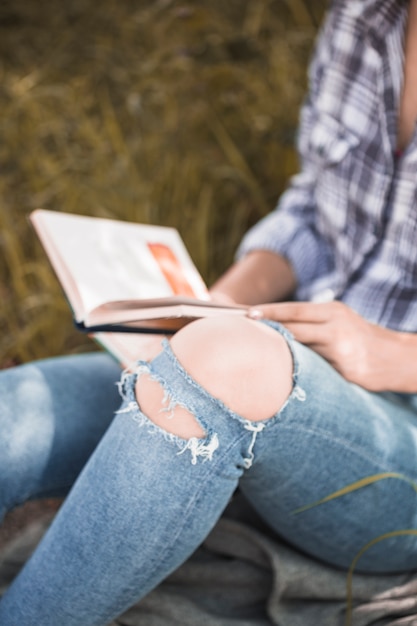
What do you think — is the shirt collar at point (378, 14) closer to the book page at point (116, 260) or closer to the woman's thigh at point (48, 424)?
the book page at point (116, 260)

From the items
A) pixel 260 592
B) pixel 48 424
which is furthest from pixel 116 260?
pixel 260 592

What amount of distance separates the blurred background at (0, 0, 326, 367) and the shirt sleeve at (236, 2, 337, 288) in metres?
0.51

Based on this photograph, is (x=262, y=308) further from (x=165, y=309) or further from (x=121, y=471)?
(x=121, y=471)

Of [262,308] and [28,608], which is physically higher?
[262,308]

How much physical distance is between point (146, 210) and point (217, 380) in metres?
1.22

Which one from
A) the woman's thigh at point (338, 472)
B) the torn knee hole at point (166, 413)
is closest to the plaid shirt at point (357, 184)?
the woman's thigh at point (338, 472)

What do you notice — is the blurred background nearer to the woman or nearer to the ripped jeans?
the woman

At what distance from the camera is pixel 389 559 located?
1.08 metres

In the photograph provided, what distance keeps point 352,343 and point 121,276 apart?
1.23ft

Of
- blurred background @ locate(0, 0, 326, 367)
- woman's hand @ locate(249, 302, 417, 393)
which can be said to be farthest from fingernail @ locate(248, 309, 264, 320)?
blurred background @ locate(0, 0, 326, 367)

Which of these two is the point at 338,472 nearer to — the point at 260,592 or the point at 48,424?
the point at 260,592

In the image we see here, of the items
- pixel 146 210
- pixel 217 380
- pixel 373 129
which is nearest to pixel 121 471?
pixel 217 380

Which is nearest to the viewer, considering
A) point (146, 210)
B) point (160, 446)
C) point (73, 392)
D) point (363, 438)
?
point (160, 446)

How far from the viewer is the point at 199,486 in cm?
87
